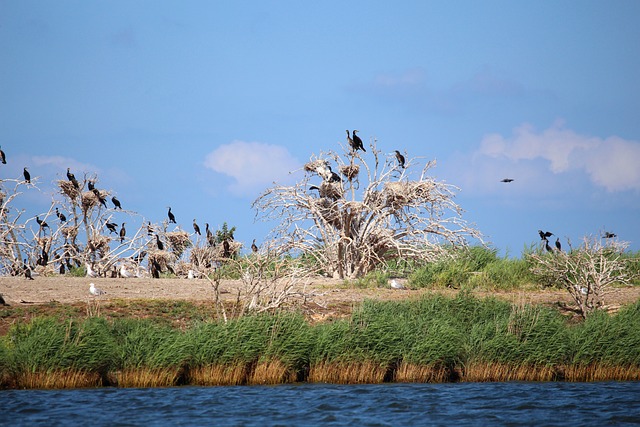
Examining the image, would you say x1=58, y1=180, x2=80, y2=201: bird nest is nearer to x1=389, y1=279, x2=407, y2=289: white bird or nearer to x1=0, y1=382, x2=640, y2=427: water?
x1=389, y1=279, x2=407, y2=289: white bird

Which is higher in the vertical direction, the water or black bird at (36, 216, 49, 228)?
black bird at (36, 216, 49, 228)

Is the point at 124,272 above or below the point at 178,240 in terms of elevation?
below

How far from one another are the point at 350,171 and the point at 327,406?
1372 cm

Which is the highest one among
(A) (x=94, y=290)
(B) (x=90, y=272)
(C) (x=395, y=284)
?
(B) (x=90, y=272)

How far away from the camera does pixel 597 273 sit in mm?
21578

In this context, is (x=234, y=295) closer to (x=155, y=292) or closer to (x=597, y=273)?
(x=155, y=292)

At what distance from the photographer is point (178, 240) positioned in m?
33.4

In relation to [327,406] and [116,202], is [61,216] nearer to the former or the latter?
[116,202]

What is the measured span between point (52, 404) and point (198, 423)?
9.15 ft

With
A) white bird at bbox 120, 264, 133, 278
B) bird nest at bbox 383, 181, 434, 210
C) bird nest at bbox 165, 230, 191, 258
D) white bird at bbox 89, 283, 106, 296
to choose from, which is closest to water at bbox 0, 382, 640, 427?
white bird at bbox 89, 283, 106, 296

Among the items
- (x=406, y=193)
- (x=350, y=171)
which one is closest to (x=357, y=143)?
(x=350, y=171)

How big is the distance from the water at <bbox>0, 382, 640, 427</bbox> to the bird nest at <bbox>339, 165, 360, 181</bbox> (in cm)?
1199

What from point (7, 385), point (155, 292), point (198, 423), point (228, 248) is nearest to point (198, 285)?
point (155, 292)

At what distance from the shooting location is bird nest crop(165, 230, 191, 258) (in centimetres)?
3306
